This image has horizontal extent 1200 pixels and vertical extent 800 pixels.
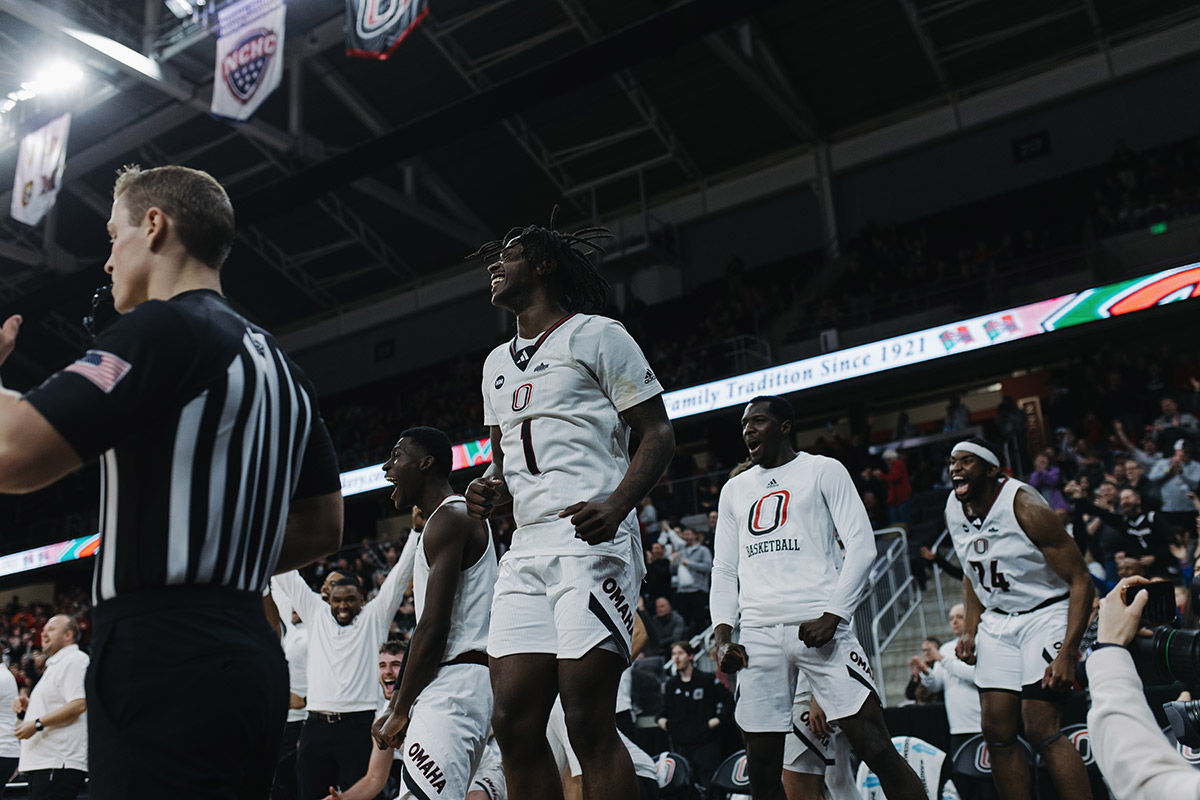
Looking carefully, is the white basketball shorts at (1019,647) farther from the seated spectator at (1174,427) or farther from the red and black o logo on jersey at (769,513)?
the seated spectator at (1174,427)

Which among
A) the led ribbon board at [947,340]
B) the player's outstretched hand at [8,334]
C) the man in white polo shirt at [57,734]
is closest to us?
the player's outstretched hand at [8,334]

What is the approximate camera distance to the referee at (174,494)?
1.67 metres

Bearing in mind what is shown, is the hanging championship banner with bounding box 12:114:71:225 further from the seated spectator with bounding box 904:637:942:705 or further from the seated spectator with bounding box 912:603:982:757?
the seated spectator with bounding box 912:603:982:757

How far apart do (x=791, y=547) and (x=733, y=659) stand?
58 cm

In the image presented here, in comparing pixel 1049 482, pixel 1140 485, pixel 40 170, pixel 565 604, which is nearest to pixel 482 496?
pixel 565 604

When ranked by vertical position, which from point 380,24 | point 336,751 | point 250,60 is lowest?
point 336,751

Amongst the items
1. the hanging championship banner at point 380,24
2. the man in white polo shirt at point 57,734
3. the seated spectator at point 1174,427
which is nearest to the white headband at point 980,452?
the man in white polo shirt at point 57,734

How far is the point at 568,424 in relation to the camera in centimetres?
321

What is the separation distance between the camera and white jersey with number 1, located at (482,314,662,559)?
123 inches

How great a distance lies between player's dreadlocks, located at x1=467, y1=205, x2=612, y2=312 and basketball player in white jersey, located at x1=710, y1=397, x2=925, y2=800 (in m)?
1.56

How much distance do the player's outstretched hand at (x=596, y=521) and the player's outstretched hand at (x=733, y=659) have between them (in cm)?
178

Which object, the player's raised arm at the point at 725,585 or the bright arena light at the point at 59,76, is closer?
the player's raised arm at the point at 725,585

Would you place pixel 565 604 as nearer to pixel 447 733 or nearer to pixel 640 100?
pixel 447 733

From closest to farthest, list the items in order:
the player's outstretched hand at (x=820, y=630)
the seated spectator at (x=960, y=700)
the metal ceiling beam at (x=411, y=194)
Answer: the player's outstretched hand at (x=820, y=630), the seated spectator at (x=960, y=700), the metal ceiling beam at (x=411, y=194)
